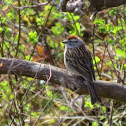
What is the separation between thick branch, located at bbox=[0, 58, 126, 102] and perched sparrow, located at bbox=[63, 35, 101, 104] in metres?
0.18

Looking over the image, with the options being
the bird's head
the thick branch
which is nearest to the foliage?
the bird's head

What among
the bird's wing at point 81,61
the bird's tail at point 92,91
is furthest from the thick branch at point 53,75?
the bird's wing at point 81,61

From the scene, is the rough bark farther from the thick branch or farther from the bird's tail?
the bird's tail

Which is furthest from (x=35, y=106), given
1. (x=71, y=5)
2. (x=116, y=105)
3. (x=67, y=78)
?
(x=71, y=5)

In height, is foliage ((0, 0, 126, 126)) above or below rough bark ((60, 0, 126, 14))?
below

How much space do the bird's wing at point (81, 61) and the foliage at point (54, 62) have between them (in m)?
0.15

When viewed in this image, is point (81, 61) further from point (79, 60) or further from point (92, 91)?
point (92, 91)

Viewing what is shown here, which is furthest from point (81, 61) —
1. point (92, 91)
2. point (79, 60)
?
point (92, 91)

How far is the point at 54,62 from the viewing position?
637 centimetres

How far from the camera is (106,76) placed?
18.8ft

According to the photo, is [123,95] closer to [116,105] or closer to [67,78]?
[67,78]

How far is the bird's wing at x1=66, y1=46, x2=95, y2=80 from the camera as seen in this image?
14.2ft

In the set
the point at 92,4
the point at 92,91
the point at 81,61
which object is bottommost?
the point at 92,91

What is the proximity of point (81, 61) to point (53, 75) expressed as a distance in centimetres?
97
